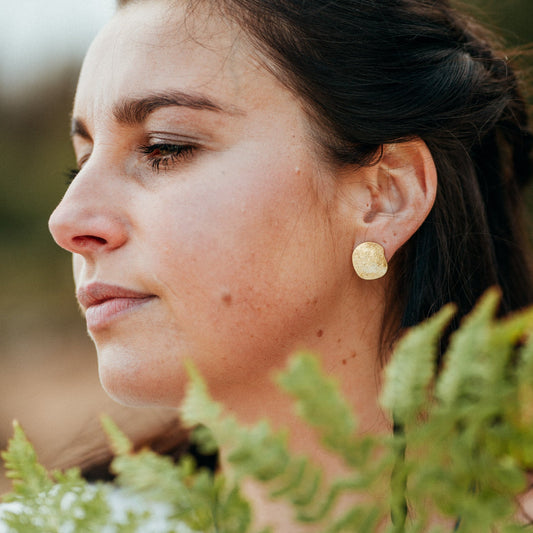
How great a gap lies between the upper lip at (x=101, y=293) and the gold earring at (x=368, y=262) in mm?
533

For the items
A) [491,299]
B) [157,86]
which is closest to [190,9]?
[157,86]

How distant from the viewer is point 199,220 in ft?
5.11

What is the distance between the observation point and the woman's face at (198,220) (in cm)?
156

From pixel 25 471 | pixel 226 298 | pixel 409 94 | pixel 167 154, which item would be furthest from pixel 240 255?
pixel 25 471

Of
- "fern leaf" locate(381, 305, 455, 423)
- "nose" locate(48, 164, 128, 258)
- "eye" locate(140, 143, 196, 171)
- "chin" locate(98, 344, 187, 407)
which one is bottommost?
"chin" locate(98, 344, 187, 407)

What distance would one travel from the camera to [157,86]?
64.2 inches

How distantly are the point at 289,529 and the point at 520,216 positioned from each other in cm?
132

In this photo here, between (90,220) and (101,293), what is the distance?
0.18 m

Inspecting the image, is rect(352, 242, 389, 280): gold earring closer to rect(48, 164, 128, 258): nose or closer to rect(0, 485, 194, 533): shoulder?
rect(48, 164, 128, 258): nose

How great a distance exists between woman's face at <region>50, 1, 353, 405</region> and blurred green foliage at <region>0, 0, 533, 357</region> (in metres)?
7.85

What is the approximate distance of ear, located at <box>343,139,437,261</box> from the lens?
Result: 1776 millimetres

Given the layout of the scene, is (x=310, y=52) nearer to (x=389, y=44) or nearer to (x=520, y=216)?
(x=389, y=44)

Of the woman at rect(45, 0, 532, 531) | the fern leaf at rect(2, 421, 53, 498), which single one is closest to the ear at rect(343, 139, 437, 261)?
the woman at rect(45, 0, 532, 531)

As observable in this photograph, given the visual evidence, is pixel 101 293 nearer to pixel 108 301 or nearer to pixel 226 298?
pixel 108 301
